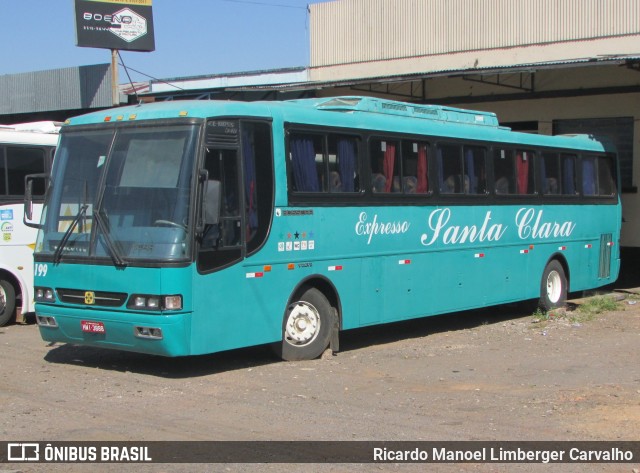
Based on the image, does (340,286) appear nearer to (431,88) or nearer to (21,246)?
(21,246)

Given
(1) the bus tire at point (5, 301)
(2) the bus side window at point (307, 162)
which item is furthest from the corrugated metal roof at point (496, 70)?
(1) the bus tire at point (5, 301)

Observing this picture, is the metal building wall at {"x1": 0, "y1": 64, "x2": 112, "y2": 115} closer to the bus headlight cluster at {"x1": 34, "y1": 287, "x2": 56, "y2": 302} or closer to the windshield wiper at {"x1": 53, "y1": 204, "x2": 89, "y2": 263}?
the bus headlight cluster at {"x1": 34, "y1": 287, "x2": 56, "y2": 302}

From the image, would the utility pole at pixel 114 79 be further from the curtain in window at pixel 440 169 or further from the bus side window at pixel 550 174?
the curtain in window at pixel 440 169

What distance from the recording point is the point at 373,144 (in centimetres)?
1228

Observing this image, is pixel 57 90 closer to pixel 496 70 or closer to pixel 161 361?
pixel 496 70

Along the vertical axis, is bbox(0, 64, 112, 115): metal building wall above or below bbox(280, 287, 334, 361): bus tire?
above

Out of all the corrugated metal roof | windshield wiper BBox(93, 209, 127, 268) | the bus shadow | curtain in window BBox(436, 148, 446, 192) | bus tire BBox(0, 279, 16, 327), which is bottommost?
the bus shadow

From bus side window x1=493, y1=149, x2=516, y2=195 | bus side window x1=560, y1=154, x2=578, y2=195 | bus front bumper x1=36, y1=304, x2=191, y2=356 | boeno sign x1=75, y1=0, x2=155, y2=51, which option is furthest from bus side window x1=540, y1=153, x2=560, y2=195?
boeno sign x1=75, y1=0, x2=155, y2=51

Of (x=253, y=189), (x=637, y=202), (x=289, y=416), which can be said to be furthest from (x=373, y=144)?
(x=637, y=202)

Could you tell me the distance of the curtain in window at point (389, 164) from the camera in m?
12.5

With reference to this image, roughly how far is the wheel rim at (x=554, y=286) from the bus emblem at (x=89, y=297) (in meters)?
9.45

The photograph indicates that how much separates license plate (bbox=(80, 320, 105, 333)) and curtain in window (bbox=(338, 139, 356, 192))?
3.67m

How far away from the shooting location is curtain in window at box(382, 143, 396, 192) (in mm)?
12484

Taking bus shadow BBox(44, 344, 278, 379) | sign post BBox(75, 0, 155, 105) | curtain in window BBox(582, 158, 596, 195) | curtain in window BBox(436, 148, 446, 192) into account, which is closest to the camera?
bus shadow BBox(44, 344, 278, 379)
